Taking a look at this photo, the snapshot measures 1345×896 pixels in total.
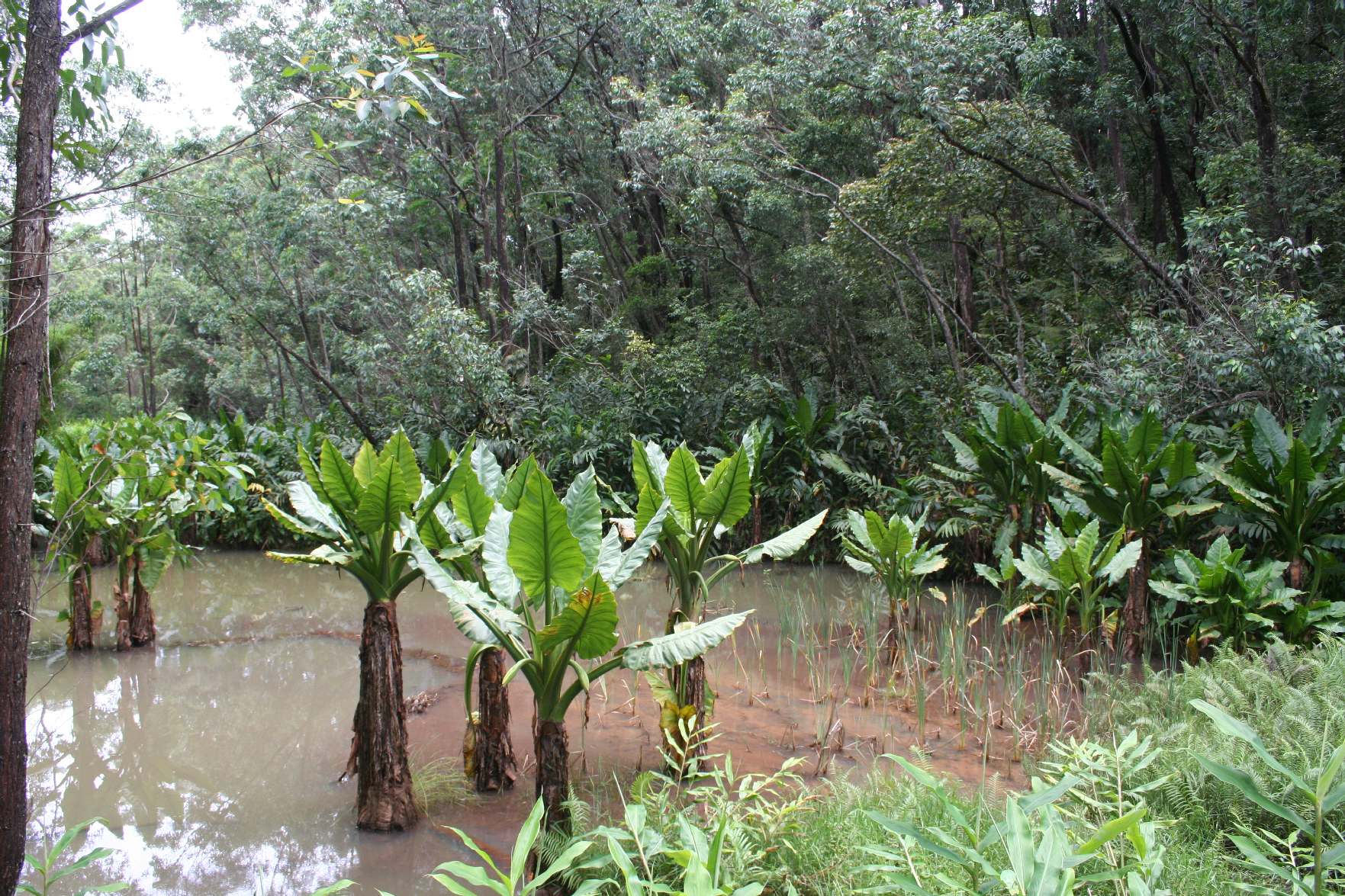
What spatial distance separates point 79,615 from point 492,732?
4.39 m

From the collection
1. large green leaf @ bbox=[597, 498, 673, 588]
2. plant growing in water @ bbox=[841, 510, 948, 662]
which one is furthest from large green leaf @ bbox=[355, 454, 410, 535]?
plant growing in water @ bbox=[841, 510, 948, 662]

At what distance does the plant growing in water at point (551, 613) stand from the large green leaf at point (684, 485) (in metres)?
0.98

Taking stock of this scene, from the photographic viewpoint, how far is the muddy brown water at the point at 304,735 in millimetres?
3779

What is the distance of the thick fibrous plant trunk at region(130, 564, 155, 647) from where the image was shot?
6.90 metres

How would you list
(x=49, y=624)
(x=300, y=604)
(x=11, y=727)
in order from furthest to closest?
(x=300, y=604) < (x=49, y=624) < (x=11, y=727)

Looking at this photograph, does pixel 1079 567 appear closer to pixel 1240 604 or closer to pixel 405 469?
pixel 1240 604

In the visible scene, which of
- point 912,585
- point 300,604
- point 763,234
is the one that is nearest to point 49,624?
point 300,604

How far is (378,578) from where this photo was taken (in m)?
3.87

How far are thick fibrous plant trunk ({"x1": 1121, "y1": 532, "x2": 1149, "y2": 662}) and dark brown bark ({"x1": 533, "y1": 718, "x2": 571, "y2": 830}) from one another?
4.33 meters

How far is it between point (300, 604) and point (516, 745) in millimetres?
4779

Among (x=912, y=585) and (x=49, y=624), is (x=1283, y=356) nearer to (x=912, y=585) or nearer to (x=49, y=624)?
(x=912, y=585)

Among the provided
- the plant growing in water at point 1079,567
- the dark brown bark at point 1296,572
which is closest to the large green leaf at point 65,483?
the plant growing in water at point 1079,567

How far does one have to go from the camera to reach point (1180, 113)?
631 inches

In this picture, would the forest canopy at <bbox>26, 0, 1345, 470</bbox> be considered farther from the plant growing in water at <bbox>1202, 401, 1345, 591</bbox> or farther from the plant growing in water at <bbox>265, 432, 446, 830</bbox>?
the plant growing in water at <bbox>265, 432, 446, 830</bbox>
